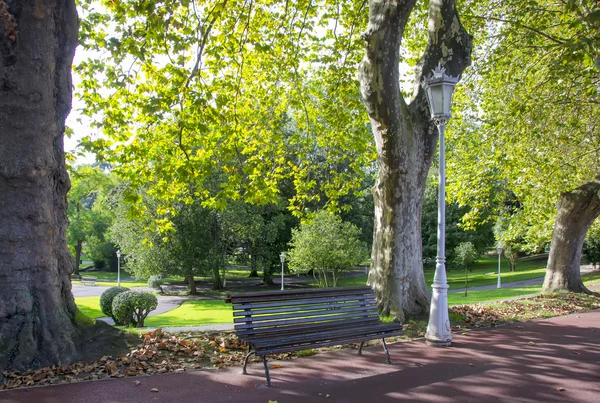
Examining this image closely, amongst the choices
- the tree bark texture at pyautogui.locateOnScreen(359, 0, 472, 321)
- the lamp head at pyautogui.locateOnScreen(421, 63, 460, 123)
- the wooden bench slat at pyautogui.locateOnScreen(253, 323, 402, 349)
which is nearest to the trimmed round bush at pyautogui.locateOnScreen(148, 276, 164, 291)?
the tree bark texture at pyautogui.locateOnScreen(359, 0, 472, 321)

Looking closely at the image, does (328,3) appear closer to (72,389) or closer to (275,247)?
(72,389)

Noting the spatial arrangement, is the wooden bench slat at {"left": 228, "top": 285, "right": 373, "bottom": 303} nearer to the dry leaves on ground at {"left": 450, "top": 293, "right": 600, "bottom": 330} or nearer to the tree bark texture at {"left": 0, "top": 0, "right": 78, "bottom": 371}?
the tree bark texture at {"left": 0, "top": 0, "right": 78, "bottom": 371}

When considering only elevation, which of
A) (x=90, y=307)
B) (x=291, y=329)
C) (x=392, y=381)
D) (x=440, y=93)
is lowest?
(x=90, y=307)

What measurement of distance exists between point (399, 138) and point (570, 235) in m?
9.64

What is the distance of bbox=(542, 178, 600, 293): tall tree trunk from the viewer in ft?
54.1

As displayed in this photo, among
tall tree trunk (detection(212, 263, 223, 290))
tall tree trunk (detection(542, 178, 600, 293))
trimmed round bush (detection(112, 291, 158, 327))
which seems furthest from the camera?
tall tree trunk (detection(212, 263, 223, 290))

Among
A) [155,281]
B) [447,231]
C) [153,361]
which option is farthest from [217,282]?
[153,361]

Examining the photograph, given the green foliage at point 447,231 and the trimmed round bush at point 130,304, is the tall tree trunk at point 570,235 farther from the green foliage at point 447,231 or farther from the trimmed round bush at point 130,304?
the green foliage at point 447,231

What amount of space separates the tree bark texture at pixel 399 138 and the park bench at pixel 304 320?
2327 millimetres

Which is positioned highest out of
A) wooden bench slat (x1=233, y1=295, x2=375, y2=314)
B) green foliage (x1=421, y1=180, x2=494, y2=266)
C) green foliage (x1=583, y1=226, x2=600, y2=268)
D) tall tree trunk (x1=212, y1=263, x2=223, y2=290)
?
green foliage (x1=421, y1=180, x2=494, y2=266)

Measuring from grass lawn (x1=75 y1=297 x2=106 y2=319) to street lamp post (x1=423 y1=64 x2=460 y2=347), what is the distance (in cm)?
1973

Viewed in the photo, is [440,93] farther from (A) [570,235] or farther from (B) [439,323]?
(A) [570,235]

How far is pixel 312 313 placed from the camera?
23.6 ft

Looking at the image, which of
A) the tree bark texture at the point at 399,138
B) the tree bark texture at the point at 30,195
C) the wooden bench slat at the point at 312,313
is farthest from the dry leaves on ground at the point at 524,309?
the tree bark texture at the point at 30,195
